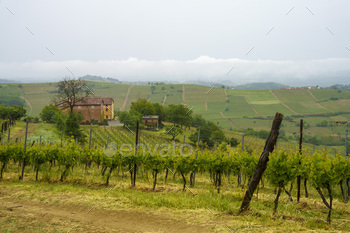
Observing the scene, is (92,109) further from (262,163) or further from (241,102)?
(241,102)

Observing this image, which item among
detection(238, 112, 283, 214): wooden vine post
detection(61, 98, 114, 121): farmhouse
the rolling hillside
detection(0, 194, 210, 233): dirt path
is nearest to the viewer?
detection(0, 194, 210, 233): dirt path

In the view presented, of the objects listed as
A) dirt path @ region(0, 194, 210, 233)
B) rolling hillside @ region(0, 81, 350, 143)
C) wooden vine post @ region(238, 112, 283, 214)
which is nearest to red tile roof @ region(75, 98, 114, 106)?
rolling hillside @ region(0, 81, 350, 143)

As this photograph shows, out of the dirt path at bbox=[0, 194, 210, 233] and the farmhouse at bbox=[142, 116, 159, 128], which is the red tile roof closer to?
the farmhouse at bbox=[142, 116, 159, 128]

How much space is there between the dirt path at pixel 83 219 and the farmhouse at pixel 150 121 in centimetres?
5490

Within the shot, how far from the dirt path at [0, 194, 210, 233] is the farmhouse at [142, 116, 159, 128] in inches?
2162

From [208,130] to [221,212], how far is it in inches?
1920

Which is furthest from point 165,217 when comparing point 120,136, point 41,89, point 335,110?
point 41,89

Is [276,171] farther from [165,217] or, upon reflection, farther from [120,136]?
[120,136]

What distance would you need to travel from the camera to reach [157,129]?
211 ft

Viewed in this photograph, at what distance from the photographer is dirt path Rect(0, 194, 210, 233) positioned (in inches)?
320

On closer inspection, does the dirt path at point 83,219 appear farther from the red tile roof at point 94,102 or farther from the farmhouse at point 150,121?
the red tile roof at point 94,102

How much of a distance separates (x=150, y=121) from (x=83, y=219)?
59.5m

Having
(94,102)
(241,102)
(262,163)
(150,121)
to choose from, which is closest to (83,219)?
(262,163)

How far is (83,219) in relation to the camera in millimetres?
8945
